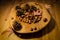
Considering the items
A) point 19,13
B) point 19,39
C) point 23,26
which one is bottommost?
point 19,39

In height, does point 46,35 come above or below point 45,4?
below

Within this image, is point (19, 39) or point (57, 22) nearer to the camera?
point (19, 39)

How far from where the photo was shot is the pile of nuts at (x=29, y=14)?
1.65 metres

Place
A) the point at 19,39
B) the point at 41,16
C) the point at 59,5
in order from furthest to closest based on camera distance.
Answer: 1. the point at 59,5
2. the point at 41,16
3. the point at 19,39

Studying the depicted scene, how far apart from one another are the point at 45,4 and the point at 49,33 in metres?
0.38

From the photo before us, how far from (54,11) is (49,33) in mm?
289

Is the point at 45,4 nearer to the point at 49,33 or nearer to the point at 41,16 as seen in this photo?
the point at 41,16

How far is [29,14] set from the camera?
5.65 feet

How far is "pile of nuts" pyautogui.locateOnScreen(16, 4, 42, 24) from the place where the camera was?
5.43 ft

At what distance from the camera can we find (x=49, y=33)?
63.0 inches

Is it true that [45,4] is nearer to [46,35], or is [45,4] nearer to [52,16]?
[52,16]

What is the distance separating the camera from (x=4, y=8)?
74.2 inches

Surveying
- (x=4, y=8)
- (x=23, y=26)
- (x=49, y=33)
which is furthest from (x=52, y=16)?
(x=4, y=8)

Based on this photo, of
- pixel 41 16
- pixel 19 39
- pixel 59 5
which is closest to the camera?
pixel 19 39
